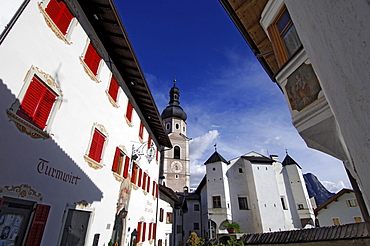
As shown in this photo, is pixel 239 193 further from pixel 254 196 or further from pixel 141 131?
pixel 141 131

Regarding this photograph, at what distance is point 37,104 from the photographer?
473 centimetres

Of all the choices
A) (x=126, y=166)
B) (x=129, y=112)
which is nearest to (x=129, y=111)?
(x=129, y=112)

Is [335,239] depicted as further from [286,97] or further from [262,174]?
[262,174]

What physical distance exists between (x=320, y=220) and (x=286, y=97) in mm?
28021

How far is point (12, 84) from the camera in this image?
4.07 meters

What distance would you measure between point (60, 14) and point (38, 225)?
565 centimetres

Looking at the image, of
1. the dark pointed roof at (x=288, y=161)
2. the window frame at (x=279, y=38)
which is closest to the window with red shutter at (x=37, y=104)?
the window frame at (x=279, y=38)

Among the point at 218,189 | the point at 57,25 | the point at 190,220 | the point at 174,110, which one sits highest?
the point at 174,110

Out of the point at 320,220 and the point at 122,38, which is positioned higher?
the point at 122,38

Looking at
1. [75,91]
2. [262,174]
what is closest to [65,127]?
[75,91]

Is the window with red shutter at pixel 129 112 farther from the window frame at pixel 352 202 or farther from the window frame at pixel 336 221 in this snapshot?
the window frame at pixel 336 221

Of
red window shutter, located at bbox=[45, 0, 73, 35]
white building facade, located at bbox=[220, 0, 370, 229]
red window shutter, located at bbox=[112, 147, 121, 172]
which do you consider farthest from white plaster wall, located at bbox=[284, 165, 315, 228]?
red window shutter, located at bbox=[45, 0, 73, 35]

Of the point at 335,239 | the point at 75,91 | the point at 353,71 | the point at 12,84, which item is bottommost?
the point at 335,239

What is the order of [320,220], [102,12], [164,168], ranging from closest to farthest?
[102,12]
[320,220]
[164,168]
